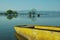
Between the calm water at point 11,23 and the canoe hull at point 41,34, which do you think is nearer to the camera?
the canoe hull at point 41,34

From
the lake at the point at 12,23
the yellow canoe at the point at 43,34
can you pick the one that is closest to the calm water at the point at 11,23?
the lake at the point at 12,23

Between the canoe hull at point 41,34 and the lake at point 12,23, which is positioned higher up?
the canoe hull at point 41,34

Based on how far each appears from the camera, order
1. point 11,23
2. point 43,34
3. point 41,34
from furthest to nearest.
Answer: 1. point 11,23
2. point 41,34
3. point 43,34

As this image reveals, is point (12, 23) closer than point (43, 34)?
No

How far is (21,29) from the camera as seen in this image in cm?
2539

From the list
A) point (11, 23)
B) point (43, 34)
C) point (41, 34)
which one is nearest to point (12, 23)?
point (11, 23)

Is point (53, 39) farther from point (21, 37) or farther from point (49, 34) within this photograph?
point (21, 37)

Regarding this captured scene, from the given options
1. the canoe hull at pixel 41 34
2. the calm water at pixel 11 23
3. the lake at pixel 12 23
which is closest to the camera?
the canoe hull at pixel 41 34

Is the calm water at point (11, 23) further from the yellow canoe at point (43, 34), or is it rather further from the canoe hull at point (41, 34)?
the yellow canoe at point (43, 34)

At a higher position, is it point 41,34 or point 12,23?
point 41,34

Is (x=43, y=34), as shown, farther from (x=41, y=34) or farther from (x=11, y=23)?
(x=11, y=23)

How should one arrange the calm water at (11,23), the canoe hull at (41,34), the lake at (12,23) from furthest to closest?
the lake at (12,23)
the calm water at (11,23)
the canoe hull at (41,34)

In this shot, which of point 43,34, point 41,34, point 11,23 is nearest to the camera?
point 43,34

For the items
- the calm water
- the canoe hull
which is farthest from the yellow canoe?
the calm water
